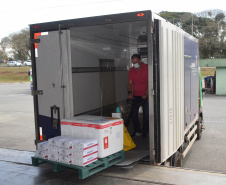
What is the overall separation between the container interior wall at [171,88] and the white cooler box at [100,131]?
2.34 feet

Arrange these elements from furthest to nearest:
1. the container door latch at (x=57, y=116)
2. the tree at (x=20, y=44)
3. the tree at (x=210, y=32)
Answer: the tree at (x=20, y=44) < the tree at (x=210, y=32) < the container door latch at (x=57, y=116)

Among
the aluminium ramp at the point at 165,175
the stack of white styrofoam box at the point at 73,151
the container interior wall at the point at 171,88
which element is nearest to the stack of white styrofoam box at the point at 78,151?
the stack of white styrofoam box at the point at 73,151


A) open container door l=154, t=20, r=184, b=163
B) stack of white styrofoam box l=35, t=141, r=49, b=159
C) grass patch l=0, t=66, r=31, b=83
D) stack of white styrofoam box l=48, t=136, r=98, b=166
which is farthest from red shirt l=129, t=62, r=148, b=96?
grass patch l=0, t=66, r=31, b=83

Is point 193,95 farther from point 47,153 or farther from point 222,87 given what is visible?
point 222,87

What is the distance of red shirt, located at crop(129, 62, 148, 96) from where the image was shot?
6289mm

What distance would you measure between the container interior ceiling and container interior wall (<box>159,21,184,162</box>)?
1078 mm

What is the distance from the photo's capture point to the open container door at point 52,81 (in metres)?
5.18

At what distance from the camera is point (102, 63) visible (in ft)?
25.4

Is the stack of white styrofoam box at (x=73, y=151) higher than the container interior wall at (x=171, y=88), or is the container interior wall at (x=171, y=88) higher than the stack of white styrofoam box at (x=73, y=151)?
the container interior wall at (x=171, y=88)

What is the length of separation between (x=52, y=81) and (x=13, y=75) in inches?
1831

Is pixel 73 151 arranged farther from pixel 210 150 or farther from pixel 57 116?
pixel 210 150

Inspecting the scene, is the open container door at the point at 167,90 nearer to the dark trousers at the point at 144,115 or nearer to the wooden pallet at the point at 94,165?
the wooden pallet at the point at 94,165

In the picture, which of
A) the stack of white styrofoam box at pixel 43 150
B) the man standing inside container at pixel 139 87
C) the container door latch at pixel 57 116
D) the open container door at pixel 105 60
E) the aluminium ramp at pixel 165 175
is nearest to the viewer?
the aluminium ramp at pixel 165 175

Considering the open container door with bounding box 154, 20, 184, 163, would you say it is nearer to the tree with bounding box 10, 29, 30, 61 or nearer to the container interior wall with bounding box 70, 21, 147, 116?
the container interior wall with bounding box 70, 21, 147, 116
